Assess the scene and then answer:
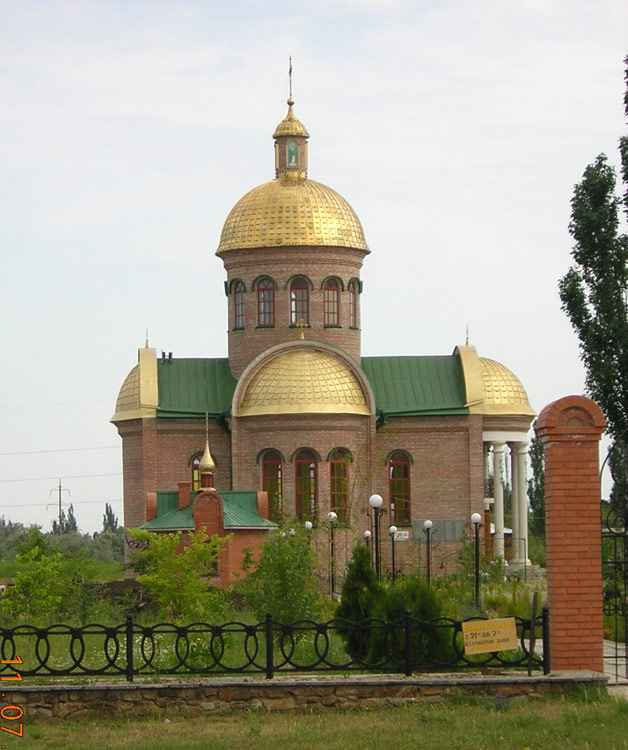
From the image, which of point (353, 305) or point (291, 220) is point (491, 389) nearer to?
point (353, 305)

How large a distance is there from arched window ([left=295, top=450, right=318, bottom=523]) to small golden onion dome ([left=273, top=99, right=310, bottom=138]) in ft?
29.4

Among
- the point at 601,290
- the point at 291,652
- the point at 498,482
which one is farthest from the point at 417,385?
the point at 291,652

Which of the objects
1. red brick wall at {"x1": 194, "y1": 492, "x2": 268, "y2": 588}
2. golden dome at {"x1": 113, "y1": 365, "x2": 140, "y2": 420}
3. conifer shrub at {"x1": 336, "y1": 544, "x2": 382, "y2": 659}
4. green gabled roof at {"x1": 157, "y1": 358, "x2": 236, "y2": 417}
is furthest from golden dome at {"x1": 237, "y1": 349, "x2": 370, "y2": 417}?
conifer shrub at {"x1": 336, "y1": 544, "x2": 382, "y2": 659}

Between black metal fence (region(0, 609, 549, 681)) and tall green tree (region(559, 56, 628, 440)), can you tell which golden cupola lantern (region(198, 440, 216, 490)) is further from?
black metal fence (region(0, 609, 549, 681))

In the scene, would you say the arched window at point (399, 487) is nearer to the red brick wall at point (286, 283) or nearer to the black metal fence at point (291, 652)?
the red brick wall at point (286, 283)

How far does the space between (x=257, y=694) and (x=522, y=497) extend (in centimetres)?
2497

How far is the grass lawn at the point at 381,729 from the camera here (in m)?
12.6

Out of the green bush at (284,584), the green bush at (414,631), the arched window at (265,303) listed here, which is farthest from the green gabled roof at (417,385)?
the green bush at (414,631)

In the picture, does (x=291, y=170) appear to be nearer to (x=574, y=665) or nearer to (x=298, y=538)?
(x=298, y=538)

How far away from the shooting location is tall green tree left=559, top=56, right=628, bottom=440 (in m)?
24.6

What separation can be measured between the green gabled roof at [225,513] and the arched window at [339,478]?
6.26 feet

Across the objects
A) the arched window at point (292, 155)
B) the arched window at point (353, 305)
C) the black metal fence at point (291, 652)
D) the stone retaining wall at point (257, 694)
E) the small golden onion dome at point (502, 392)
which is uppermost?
the arched window at point (292, 155)

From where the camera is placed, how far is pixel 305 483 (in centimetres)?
3681

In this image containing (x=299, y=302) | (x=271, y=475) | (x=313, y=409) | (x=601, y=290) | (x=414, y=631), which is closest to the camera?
(x=414, y=631)
